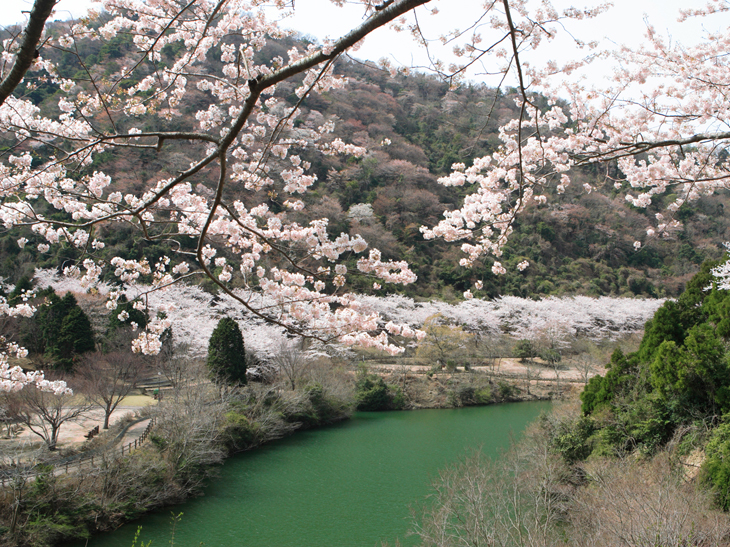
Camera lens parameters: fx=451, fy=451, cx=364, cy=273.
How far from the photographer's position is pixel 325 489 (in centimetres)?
861

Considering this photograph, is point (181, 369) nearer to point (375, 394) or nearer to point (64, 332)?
point (64, 332)

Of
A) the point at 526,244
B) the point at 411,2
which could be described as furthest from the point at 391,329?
the point at 526,244

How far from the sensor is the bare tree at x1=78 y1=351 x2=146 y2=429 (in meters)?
9.93

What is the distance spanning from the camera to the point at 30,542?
5.75 meters

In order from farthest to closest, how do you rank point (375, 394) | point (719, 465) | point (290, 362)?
point (375, 394)
point (290, 362)
point (719, 465)

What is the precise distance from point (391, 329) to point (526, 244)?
27.5 meters

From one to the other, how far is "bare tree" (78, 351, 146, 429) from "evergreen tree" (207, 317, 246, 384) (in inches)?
78.7

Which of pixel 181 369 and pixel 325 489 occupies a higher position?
pixel 181 369

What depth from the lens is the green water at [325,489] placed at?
265 inches

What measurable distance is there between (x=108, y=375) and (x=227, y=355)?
3023mm

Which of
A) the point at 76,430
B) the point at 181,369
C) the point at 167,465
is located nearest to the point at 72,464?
the point at 167,465

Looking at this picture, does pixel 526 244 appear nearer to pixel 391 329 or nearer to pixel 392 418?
pixel 392 418

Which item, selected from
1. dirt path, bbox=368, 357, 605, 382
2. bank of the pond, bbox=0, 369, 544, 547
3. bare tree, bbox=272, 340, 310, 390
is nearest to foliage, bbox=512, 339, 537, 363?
dirt path, bbox=368, 357, 605, 382

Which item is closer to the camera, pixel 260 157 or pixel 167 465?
pixel 260 157
